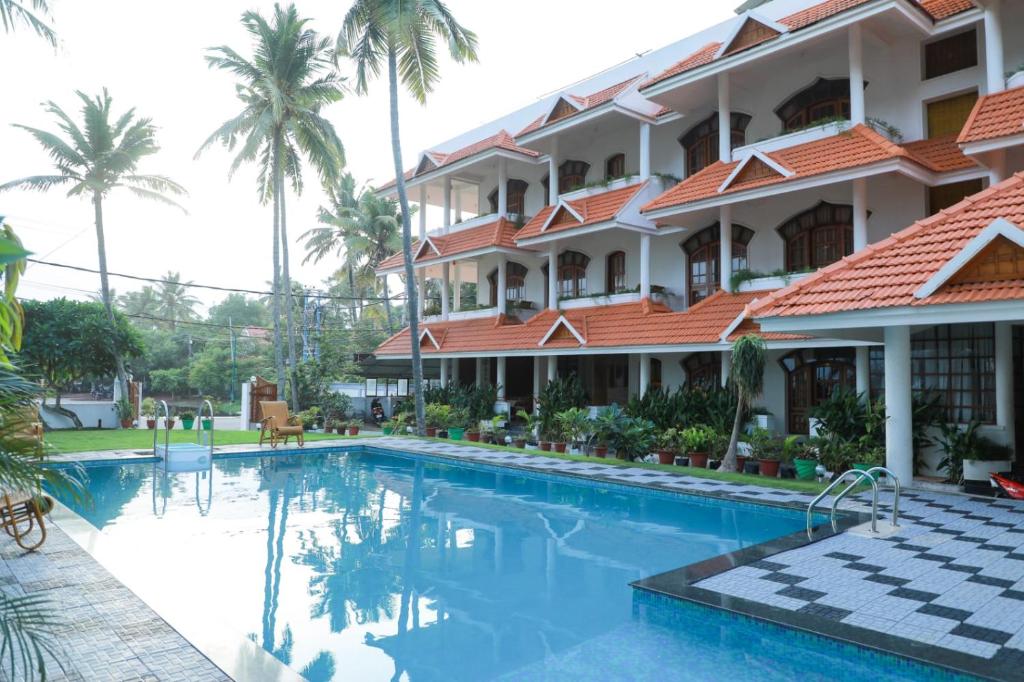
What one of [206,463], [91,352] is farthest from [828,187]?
[91,352]

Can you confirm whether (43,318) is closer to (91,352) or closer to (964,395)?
(91,352)

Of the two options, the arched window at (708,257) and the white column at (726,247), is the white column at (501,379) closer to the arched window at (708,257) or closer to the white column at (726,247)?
the arched window at (708,257)

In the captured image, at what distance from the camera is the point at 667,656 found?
5301 millimetres

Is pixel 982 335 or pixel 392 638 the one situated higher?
pixel 982 335

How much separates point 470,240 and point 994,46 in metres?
14.8

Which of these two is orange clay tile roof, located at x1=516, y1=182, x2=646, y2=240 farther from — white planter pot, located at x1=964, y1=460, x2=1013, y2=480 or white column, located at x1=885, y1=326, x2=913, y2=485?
white planter pot, located at x1=964, y1=460, x2=1013, y2=480

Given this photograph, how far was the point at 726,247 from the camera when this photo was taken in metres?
16.2

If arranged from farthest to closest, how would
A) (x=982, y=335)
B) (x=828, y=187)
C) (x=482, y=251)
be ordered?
(x=482, y=251)
(x=828, y=187)
(x=982, y=335)

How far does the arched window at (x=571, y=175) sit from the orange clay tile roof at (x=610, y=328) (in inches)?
171

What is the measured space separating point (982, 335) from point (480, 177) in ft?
58.3

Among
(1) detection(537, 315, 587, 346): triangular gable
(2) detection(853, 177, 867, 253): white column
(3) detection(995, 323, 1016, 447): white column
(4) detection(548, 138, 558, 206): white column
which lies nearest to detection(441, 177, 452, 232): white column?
(4) detection(548, 138, 558, 206): white column

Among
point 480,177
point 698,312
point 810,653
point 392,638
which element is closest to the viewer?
point 810,653

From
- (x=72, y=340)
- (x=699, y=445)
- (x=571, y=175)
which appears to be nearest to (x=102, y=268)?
(x=72, y=340)

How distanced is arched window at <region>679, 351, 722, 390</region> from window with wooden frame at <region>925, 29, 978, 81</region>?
302 inches
